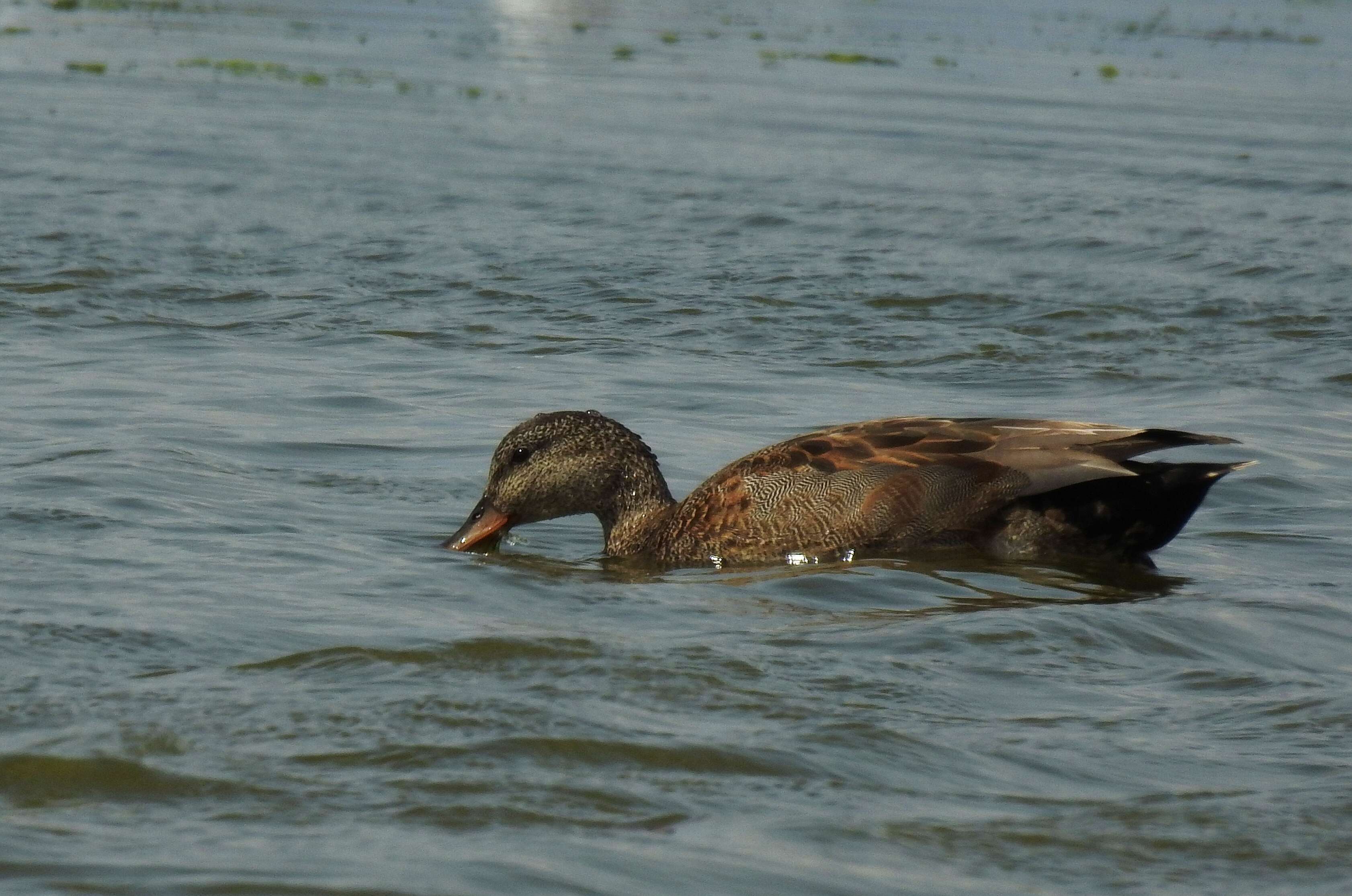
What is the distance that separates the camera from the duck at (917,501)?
7.10 metres

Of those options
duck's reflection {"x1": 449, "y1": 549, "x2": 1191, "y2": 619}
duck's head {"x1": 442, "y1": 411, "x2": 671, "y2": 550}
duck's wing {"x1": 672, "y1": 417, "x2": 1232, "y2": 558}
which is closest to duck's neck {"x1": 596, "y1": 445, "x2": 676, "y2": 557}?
duck's head {"x1": 442, "y1": 411, "x2": 671, "y2": 550}

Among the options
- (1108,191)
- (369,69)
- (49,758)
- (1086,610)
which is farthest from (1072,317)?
(369,69)

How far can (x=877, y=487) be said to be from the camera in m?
7.19

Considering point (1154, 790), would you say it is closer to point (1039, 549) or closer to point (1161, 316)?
point (1039, 549)

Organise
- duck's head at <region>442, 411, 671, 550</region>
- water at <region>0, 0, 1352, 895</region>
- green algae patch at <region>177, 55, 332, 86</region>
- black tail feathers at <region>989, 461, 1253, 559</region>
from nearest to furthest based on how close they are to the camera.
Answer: water at <region>0, 0, 1352, 895</region> < black tail feathers at <region>989, 461, 1253, 559</region> < duck's head at <region>442, 411, 671, 550</region> < green algae patch at <region>177, 55, 332, 86</region>

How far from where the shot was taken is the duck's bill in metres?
7.21

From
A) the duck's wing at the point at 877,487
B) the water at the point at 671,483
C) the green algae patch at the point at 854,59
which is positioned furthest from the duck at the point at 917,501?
the green algae patch at the point at 854,59

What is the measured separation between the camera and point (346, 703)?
5020 mm

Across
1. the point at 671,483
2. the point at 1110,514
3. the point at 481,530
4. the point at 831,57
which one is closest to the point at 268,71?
the point at 831,57

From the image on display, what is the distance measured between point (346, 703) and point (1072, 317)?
24.6 ft

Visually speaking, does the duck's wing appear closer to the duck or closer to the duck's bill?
the duck

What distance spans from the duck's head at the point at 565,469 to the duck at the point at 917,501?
0.03m

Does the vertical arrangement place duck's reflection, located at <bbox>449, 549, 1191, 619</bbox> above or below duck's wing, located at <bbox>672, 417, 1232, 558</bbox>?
below

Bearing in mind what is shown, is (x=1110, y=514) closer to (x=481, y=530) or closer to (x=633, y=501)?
(x=633, y=501)
